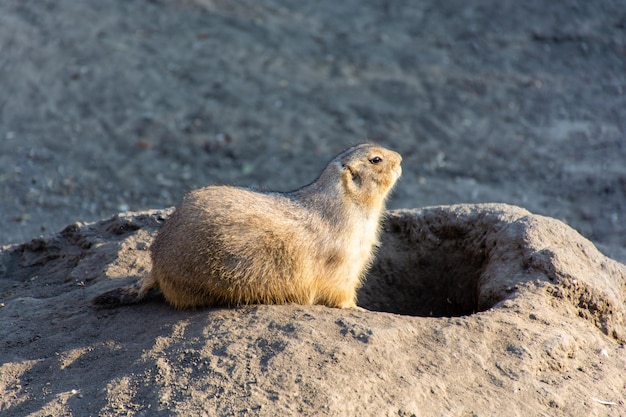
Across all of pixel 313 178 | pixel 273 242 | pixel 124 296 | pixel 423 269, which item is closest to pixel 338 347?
pixel 273 242

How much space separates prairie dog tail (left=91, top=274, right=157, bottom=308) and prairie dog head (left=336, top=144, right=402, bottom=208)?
1.47 meters

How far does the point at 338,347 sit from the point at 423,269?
2448 millimetres

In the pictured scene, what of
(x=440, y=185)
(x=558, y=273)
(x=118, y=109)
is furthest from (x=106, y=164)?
(x=558, y=273)

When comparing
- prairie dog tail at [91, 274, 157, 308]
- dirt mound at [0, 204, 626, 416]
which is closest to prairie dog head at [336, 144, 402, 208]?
dirt mound at [0, 204, 626, 416]

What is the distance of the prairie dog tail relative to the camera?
16.8 ft

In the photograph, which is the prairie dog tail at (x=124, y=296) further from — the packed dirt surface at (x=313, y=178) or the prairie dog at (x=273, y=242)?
the packed dirt surface at (x=313, y=178)

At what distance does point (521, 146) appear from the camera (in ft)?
37.4

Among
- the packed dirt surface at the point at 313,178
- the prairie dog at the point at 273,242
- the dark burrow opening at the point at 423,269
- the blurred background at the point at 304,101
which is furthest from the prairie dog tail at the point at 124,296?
the blurred background at the point at 304,101

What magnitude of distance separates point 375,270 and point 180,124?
229 inches

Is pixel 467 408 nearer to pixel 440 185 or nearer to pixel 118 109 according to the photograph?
pixel 440 185

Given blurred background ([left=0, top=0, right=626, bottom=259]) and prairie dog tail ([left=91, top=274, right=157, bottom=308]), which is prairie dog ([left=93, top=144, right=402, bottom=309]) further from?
blurred background ([left=0, top=0, right=626, bottom=259])

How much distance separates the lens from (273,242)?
15.7 feet

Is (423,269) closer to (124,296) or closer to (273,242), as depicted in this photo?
(273,242)

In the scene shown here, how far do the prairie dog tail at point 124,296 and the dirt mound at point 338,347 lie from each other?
0.06 metres
